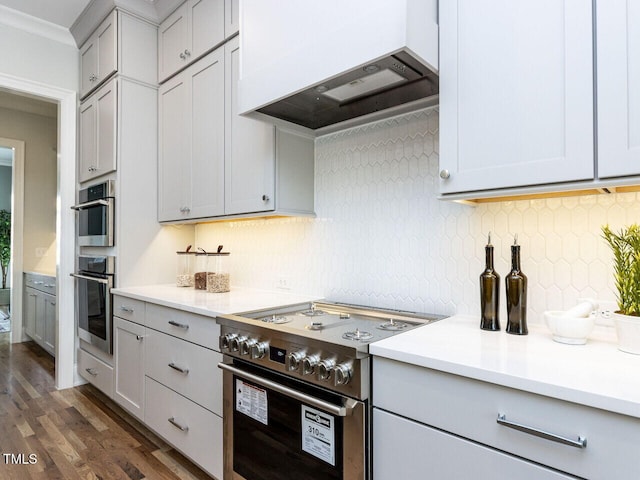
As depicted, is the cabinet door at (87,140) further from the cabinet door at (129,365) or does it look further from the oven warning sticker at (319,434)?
the oven warning sticker at (319,434)

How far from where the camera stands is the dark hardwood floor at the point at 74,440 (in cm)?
204

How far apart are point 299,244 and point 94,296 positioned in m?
1.68

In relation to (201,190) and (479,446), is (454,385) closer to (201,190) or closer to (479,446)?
(479,446)

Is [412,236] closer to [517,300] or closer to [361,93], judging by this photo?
[517,300]

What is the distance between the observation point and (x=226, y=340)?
1.65 m

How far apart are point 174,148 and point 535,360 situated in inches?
99.0

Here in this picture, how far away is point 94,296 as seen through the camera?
288 centimetres

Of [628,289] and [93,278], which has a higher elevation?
[628,289]

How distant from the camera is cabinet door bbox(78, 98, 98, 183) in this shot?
3.01 meters

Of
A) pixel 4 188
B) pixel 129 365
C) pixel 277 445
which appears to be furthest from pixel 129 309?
pixel 4 188

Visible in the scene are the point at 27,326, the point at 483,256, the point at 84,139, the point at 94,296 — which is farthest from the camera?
the point at 27,326

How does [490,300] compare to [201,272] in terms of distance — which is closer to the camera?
[490,300]

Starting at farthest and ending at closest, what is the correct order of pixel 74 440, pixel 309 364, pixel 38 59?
1. pixel 38 59
2. pixel 74 440
3. pixel 309 364

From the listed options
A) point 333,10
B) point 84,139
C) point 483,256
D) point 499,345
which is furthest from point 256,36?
point 84,139
